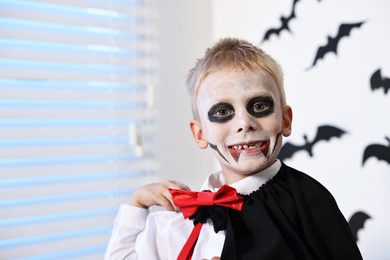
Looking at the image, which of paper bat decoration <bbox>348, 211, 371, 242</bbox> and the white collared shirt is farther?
paper bat decoration <bbox>348, 211, 371, 242</bbox>

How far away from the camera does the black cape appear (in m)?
0.74

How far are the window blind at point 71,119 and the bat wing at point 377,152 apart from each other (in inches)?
30.8

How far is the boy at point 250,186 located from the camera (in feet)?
2.47

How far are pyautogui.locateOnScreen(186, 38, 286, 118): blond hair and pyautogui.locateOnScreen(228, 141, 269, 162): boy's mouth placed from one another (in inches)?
4.3

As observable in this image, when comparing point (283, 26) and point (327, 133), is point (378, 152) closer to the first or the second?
point (327, 133)

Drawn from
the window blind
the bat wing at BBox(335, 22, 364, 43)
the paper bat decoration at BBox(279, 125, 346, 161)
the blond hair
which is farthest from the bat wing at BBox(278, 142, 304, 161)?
the blond hair

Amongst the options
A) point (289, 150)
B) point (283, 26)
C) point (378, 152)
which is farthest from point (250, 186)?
point (283, 26)

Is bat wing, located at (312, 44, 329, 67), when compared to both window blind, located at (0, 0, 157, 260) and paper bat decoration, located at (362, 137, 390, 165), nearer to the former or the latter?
paper bat decoration, located at (362, 137, 390, 165)

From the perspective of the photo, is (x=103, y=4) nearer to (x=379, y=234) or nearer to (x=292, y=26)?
(x=292, y=26)

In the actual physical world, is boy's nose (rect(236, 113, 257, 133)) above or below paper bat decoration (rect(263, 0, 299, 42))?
below

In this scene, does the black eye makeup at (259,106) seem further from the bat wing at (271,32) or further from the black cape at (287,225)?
the bat wing at (271,32)

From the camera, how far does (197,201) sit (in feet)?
2.75

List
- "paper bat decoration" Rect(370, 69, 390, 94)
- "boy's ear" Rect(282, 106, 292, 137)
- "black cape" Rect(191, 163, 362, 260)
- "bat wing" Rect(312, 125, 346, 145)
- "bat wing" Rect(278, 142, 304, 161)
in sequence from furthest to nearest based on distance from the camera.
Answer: "bat wing" Rect(278, 142, 304, 161)
"bat wing" Rect(312, 125, 346, 145)
"paper bat decoration" Rect(370, 69, 390, 94)
"boy's ear" Rect(282, 106, 292, 137)
"black cape" Rect(191, 163, 362, 260)

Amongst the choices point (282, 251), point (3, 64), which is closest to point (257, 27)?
point (3, 64)
